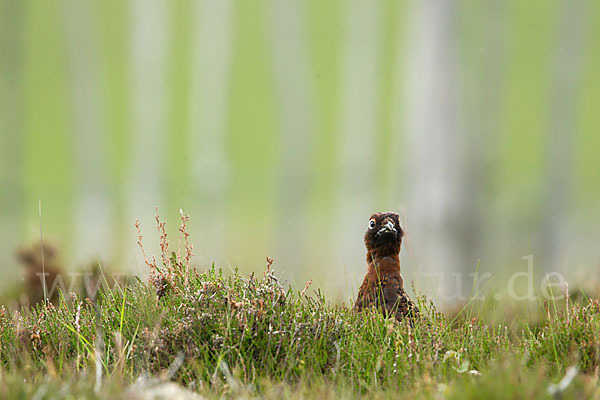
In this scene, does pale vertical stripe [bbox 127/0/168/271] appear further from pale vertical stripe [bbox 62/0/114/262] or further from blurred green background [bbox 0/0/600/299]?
pale vertical stripe [bbox 62/0/114/262]

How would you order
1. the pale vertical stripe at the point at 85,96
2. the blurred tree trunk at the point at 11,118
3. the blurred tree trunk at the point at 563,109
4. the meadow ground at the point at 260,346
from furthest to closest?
the blurred tree trunk at the point at 11,118, the pale vertical stripe at the point at 85,96, the blurred tree trunk at the point at 563,109, the meadow ground at the point at 260,346

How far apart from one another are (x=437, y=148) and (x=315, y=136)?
16.2 metres

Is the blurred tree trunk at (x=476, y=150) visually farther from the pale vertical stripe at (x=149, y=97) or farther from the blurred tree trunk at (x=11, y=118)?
the blurred tree trunk at (x=11, y=118)

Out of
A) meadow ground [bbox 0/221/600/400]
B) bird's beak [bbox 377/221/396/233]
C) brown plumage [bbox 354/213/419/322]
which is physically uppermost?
bird's beak [bbox 377/221/396/233]

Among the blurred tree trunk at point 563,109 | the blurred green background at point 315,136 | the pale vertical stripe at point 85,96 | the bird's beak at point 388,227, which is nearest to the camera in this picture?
the bird's beak at point 388,227

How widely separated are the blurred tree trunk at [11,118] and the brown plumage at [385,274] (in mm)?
22755

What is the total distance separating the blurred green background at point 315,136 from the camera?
10.0 meters

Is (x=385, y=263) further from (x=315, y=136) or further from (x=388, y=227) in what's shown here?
(x=315, y=136)

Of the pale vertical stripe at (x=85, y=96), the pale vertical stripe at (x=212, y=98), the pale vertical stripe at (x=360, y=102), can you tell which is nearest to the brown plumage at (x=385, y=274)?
the pale vertical stripe at (x=360, y=102)

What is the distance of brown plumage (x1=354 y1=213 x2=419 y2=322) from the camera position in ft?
12.5

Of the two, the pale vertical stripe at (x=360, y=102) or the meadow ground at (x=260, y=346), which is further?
the pale vertical stripe at (x=360, y=102)

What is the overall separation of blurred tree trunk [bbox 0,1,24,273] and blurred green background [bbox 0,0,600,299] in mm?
155

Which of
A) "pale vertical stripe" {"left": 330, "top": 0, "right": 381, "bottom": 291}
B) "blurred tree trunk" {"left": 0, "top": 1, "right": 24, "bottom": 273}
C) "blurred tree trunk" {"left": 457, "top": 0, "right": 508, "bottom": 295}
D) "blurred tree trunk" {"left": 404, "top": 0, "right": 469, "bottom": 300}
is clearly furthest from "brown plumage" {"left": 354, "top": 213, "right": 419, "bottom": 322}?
"blurred tree trunk" {"left": 0, "top": 1, "right": 24, "bottom": 273}

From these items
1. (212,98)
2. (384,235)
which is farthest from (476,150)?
(212,98)
